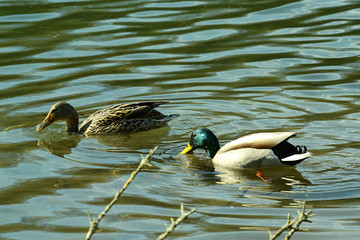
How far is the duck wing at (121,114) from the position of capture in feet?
31.8

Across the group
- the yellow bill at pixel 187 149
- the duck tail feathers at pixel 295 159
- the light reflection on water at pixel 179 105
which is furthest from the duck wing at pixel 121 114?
the duck tail feathers at pixel 295 159

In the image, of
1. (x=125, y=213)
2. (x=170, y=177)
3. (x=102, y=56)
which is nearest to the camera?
(x=125, y=213)

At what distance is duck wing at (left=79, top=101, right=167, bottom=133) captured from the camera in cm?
968

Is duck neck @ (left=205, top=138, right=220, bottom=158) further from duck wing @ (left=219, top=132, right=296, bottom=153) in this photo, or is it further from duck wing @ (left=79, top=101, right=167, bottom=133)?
duck wing @ (left=79, top=101, right=167, bottom=133)

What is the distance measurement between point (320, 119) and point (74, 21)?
23.9 feet

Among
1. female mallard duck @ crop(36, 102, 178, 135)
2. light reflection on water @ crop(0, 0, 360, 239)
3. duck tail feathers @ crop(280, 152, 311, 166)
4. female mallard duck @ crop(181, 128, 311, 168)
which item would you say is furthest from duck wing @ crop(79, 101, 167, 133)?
duck tail feathers @ crop(280, 152, 311, 166)

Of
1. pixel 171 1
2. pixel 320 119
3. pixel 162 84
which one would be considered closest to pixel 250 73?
pixel 162 84

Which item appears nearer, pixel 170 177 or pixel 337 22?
pixel 170 177

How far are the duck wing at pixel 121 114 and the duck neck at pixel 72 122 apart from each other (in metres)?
0.10

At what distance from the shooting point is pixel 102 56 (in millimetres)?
12812

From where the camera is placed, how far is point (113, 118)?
9.76 meters

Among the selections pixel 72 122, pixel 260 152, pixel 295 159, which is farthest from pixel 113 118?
pixel 295 159

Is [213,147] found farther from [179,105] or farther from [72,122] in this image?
[72,122]

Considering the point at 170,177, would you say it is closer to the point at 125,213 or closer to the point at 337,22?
the point at 125,213
